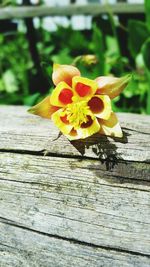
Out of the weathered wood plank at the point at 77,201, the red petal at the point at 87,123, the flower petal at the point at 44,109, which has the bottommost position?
the weathered wood plank at the point at 77,201

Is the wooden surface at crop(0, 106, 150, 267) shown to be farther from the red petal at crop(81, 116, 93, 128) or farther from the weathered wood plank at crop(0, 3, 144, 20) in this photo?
the weathered wood plank at crop(0, 3, 144, 20)

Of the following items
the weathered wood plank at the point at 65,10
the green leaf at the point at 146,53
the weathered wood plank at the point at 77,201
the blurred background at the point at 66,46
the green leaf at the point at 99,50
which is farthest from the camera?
the weathered wood plank at the point at 65,10

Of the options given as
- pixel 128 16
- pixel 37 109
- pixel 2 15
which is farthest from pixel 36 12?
pixel 37 109

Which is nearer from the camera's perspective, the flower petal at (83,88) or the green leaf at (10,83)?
the flower petal at (83,88)

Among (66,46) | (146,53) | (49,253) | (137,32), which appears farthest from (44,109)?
(66,46)

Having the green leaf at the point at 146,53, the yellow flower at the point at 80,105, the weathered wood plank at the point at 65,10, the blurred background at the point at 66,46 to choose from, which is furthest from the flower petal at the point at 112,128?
the weathered wood plank at the point at 65,10

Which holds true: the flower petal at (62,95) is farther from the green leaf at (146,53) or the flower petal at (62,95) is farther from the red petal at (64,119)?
the green leaf at (146,53)

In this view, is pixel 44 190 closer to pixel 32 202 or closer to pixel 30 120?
pixel 32 202

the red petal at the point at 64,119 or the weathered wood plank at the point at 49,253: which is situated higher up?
the red petal at the point at 64,119
